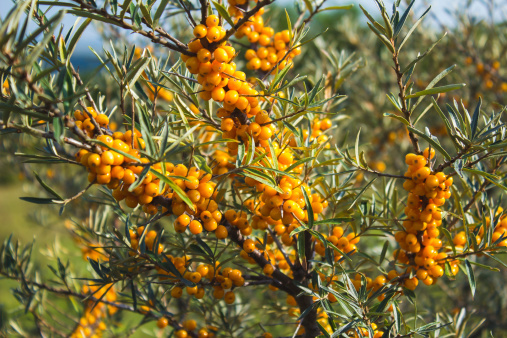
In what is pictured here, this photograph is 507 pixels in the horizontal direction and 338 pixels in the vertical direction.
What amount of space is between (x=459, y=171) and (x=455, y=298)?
948 millimetres

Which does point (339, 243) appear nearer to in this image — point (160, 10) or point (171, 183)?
point (171, 183)

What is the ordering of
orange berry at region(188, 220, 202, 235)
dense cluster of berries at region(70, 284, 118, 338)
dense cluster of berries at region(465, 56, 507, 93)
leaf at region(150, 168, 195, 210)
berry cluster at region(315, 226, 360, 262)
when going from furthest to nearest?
dense cluster of berries at region(465, 56, 507, 93)
dense cluster of berries at region(70, 284, 118, 338)
berry cluster at region(315, 226, 360, 262)
orange berry at region(188, 220, 202, 235)
leaf at region(150, 168, 195, 210)

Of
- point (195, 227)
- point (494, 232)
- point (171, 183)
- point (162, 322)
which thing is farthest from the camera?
point (162, 322)

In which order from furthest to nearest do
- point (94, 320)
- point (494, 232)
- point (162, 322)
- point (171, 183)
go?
point (94, 320) → point (162, 322) → point (494, 232) → point (171, 183)

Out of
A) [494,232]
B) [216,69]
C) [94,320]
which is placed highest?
[216,69]

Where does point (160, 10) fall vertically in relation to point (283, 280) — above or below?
above

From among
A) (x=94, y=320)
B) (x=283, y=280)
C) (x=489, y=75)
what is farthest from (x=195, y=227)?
(x=489, y=75)

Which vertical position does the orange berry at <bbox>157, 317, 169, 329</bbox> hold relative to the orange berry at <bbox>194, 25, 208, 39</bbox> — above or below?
below

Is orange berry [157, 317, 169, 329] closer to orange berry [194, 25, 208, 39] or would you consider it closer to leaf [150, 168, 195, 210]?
leaf [150, 168, 195, 210]

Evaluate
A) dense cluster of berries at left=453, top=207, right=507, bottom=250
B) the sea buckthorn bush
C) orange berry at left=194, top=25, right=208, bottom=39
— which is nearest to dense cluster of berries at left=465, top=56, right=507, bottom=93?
the sea buckthorn bush

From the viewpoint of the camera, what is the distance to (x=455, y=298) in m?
1.25

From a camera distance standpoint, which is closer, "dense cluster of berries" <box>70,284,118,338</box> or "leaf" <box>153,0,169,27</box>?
"leaf" <box>153,0,169,27</box>

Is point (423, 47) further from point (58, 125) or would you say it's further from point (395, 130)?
point (58, 125)

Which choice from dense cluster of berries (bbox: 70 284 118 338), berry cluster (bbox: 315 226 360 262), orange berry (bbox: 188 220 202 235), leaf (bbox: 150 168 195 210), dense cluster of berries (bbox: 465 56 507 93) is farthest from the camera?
dense cluster of berries (bbox: 465 56 507 93)
